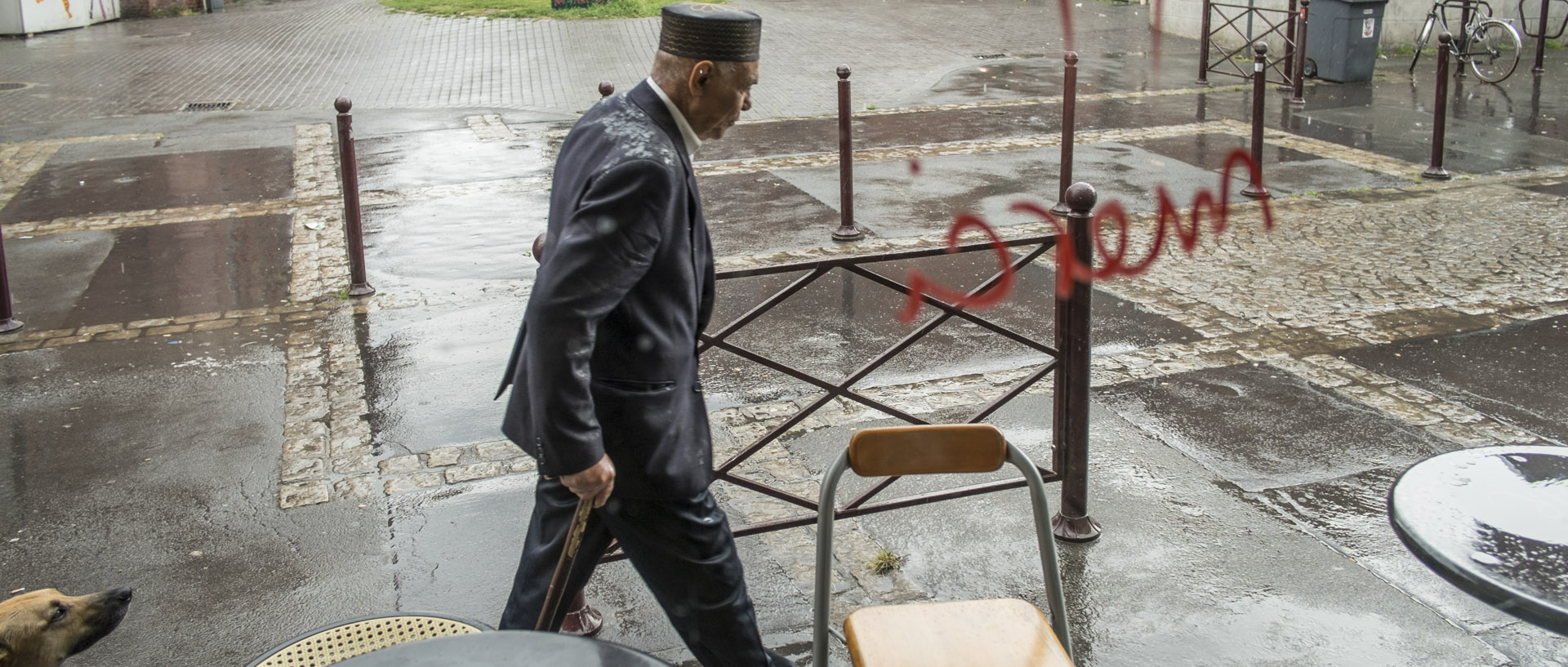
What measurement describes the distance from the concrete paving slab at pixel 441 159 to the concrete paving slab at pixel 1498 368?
23.3 feet

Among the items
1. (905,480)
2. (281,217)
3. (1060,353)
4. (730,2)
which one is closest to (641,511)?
(1060,353)

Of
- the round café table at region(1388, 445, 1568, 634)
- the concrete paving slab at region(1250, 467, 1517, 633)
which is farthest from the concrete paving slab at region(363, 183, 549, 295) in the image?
the round café table at region(1388, 445, 1568, 634)

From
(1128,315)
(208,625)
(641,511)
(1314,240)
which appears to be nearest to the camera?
(641,511)

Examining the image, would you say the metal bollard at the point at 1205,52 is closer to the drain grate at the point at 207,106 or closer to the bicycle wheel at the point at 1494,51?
the bicycle wheel at the point at 1494,51

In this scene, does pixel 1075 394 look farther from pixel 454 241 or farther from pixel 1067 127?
pixel 454 241

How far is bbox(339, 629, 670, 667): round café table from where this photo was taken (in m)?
2.29

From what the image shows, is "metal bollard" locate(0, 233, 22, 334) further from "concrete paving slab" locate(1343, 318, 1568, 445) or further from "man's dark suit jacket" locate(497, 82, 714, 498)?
"concrete paving slab" locate(1343, 318, 1568, 445)

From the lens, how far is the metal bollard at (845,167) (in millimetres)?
8469

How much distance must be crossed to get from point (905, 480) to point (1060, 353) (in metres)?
0.99

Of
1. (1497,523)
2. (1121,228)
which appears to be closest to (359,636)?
(1497,523)

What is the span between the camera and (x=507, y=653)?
91.7 inches

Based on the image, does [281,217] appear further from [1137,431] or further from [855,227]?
[1137,431]

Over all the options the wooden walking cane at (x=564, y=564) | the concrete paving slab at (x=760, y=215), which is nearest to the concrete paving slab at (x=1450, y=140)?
the concrete paving slab at (x=760, y=215)

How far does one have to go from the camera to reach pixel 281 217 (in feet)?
30.9
